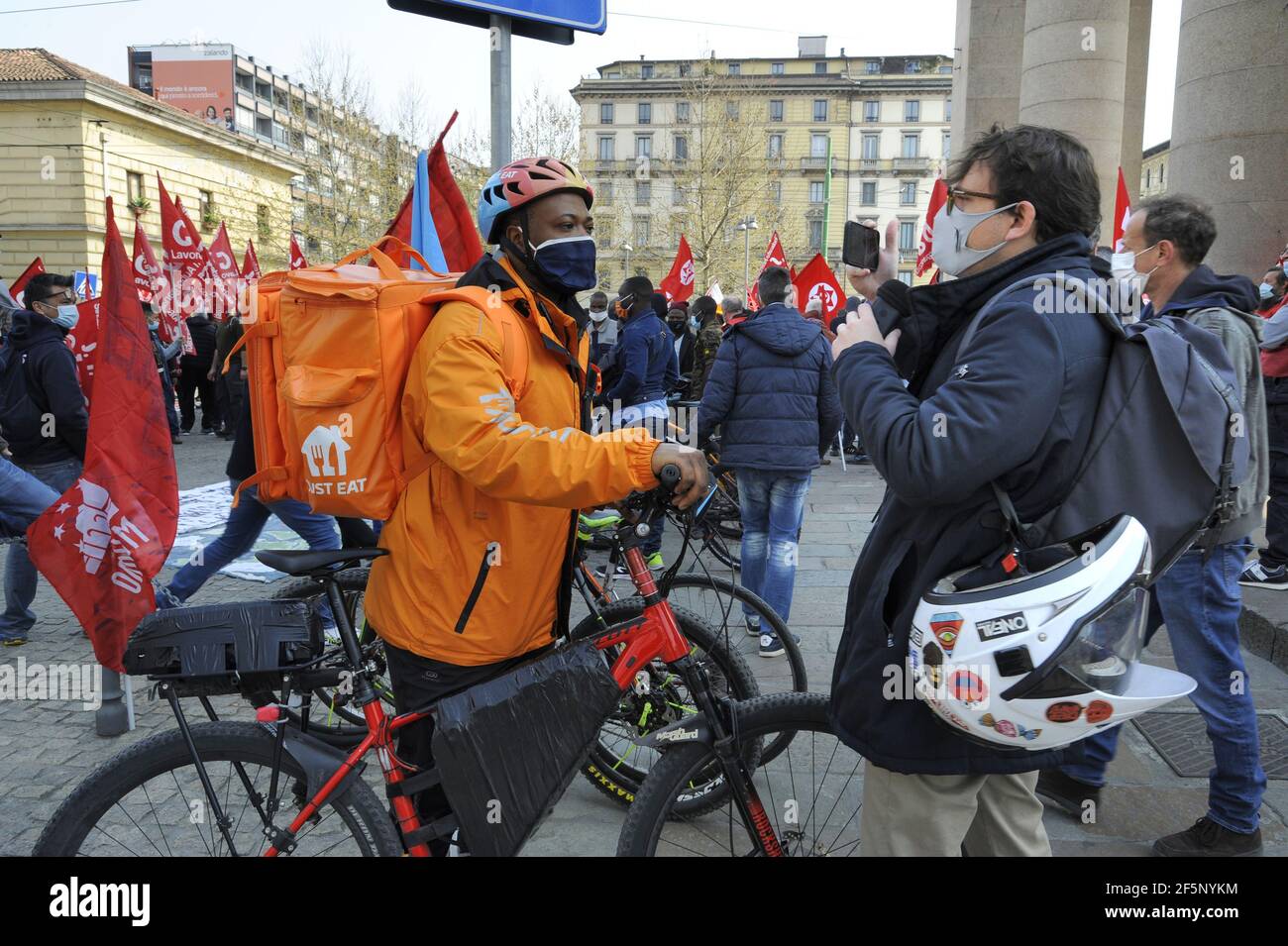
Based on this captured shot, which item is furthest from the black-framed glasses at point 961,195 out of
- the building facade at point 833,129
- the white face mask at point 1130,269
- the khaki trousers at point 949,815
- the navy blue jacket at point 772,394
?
the building facade at point 833,129

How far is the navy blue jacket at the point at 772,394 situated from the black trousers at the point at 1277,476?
111 inches

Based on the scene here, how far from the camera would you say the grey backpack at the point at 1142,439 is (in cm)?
177

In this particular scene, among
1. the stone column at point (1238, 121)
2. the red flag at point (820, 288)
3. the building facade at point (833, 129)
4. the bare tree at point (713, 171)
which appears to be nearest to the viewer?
the stone column at point (1238, 121)

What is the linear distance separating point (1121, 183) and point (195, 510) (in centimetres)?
902

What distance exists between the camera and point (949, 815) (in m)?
1.97

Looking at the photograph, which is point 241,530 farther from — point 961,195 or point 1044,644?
point 1044,644

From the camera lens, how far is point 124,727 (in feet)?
13.9

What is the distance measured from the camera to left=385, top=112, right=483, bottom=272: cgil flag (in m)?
5.70

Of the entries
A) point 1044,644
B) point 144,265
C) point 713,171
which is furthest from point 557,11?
point 713,171

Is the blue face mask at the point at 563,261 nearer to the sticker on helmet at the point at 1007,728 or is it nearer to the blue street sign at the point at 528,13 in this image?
the sticker on helmet at the point at 1007,728

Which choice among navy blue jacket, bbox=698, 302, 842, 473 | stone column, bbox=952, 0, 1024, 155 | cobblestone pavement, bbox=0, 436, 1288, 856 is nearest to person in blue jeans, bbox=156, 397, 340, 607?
cobblestone pavement, bbox=0, 436, 1288, 856

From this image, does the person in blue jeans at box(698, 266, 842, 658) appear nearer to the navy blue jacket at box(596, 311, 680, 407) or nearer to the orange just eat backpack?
the navy blue jacket at box(596, 311, 680, 407)

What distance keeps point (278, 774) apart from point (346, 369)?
3.20ft

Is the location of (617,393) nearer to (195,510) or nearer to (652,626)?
(195,510)
